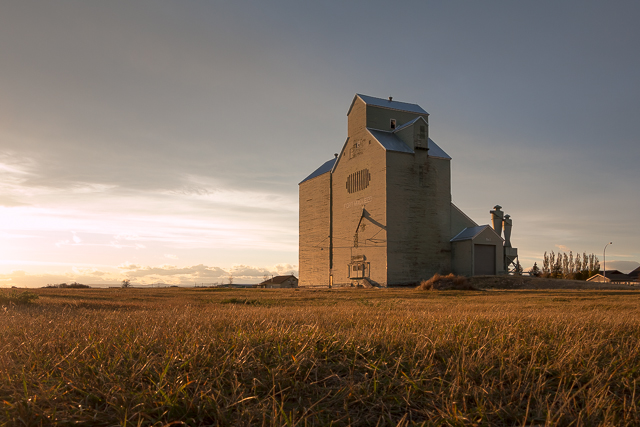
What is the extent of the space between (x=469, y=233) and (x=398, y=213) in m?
7.41

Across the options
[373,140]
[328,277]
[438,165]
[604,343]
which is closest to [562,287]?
[438,165]

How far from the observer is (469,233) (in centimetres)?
4244

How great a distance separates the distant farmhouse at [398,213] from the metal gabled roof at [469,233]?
94 mm

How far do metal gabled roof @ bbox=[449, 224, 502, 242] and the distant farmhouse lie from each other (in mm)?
94

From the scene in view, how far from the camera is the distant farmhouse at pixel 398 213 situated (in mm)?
40844

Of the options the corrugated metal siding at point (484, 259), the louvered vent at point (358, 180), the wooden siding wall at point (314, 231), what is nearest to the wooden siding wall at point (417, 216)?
the corrugated metal siding at point (484, 259)

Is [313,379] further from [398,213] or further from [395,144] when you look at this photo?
[395,144]

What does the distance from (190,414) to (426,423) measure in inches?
60.8

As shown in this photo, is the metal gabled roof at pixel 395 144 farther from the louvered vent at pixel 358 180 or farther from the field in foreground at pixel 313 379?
the field in foreground at pixel 313 379

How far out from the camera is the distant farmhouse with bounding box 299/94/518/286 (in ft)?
134

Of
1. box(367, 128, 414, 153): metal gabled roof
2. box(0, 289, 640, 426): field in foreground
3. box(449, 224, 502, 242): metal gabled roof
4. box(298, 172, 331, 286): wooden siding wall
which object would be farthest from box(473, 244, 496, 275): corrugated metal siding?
box(0, 289, 640, 426): field in foreground

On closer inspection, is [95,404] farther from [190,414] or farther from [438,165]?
[438,165]

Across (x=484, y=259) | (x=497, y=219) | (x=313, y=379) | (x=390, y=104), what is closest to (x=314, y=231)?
(x=390, y=104)

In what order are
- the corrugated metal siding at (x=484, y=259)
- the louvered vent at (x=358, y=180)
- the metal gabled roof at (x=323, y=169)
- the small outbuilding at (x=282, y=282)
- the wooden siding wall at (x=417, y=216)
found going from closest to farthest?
the wooden siding wall at (x=417, y=216), the corrugated metal siding at (x=484, y=259), the louvered vent at (x=358, y=180), the metal gabled roof at (x=323, y=169), the small outbuilding at (x=282, y=282)
